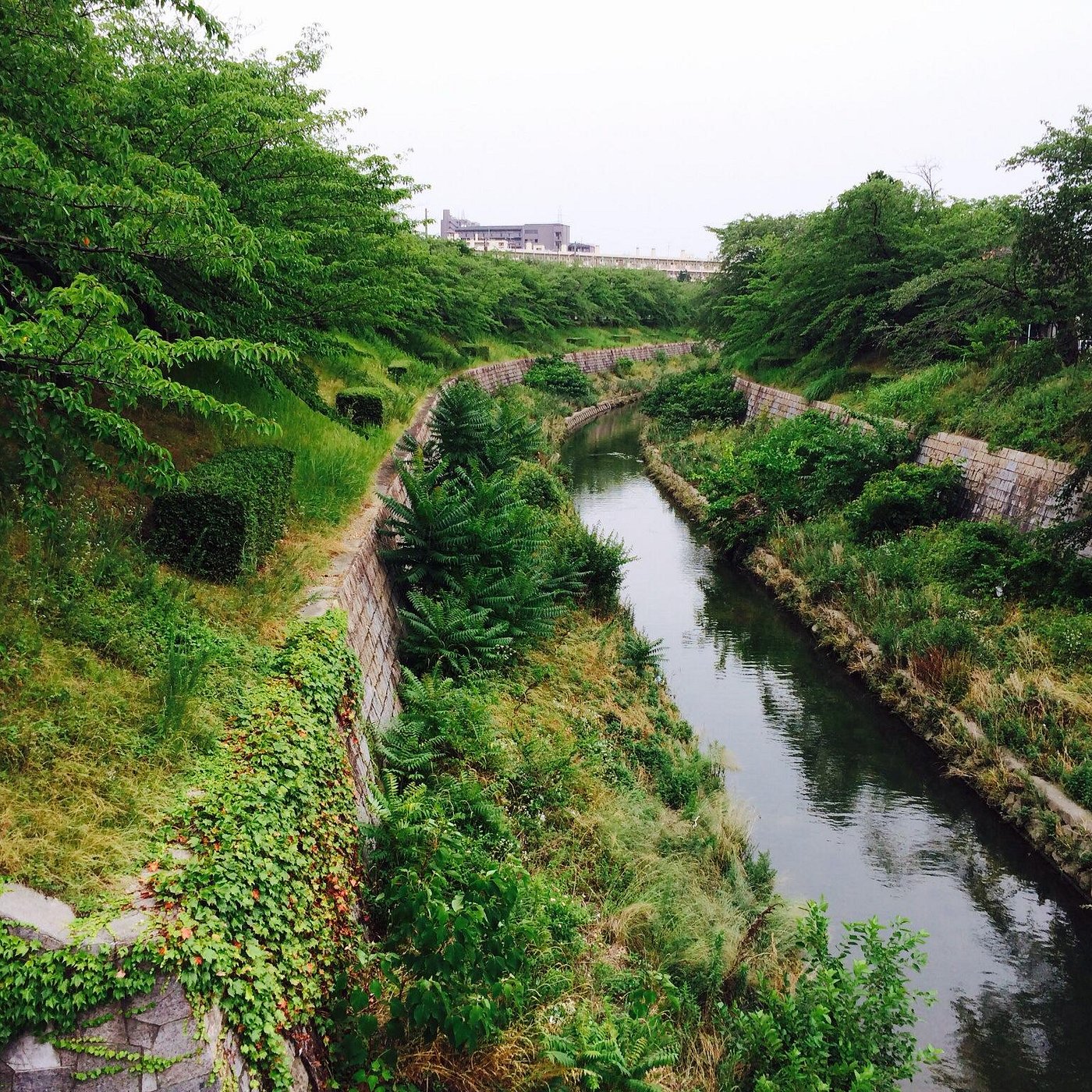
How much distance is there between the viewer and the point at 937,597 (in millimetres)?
11242

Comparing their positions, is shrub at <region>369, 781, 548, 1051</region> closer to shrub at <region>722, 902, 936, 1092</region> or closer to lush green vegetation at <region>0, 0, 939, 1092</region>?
lush green vegetation at <region>0, 0, 939, 1092</region>

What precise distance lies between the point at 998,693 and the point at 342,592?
24.3 ft

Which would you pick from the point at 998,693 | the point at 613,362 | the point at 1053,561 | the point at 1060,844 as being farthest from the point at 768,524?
the point at 613,362

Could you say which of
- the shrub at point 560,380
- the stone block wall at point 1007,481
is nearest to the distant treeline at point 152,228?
the stone block wall at point 1007,481

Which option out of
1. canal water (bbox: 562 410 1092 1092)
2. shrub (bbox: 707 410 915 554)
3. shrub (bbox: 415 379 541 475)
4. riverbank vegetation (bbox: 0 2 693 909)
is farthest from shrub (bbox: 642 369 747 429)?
riverbank vegetation (bbox: 0 2 693 909)

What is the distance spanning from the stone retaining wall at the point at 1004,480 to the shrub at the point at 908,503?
32 cm

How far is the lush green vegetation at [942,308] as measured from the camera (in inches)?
509

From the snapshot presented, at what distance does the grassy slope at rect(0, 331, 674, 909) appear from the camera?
3.42 m

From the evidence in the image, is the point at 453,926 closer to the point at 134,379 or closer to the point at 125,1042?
the point at 125,1042

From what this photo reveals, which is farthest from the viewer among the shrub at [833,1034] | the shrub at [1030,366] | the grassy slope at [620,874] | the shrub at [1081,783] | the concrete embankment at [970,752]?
the shrub at [1030,366]

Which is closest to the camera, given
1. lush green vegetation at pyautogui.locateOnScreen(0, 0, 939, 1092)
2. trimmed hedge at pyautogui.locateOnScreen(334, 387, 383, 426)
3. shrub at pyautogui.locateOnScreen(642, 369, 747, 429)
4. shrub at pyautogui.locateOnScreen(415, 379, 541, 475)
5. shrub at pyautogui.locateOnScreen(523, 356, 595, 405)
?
lush green vegetation at pyautogui.locateOnScreen(0, 0, 939, 1092)

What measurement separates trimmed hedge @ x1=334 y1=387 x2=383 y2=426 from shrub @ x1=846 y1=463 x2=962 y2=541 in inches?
342

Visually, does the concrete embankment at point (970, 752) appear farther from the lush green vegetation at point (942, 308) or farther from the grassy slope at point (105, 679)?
the grassy slope at point (105, 679)

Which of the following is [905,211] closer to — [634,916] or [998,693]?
[998,693]
